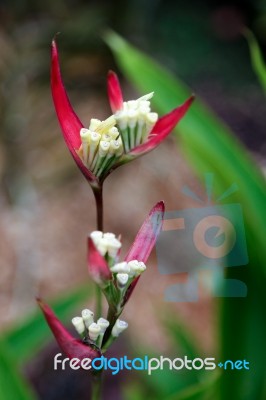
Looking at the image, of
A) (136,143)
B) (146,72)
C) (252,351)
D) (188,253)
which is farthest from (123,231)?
(136,143)

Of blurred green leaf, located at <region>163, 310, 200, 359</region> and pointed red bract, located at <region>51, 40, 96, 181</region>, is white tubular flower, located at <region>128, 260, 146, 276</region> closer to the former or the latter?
pointed red bract, located at <region>51, 40, 96, 181</region>

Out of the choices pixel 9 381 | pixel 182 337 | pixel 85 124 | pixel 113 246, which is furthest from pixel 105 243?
pixel 85 124

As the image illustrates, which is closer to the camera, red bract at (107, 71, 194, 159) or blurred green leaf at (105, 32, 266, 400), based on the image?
red bract at (107, 71, 194, 159)

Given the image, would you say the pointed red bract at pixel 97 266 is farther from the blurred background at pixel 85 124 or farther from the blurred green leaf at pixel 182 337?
the blurred background at pixel 85 124

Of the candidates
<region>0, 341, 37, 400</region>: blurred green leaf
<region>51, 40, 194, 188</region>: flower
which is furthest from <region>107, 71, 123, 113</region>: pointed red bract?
<region>0, 341, 37, 400</region>: blurred green leaf

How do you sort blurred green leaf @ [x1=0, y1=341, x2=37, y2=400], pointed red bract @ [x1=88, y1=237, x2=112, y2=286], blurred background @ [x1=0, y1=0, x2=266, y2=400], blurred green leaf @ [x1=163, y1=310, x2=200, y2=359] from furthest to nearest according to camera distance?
blurred background @ [x1=0, y1=0, x2=266, y2=400], blurred green leaf @ [x1=163, y1=310, x2=200, y2=359], blurred green leaf @ [x1=0, y1=341, x2=37, y2=400], pointed red bract @ [x1=88, y1=237, x2=112, y2=286]

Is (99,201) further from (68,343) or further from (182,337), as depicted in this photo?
(182,337)

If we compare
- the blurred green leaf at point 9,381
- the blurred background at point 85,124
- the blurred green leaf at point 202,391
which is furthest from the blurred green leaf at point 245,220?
the blurred background at point 85,124
